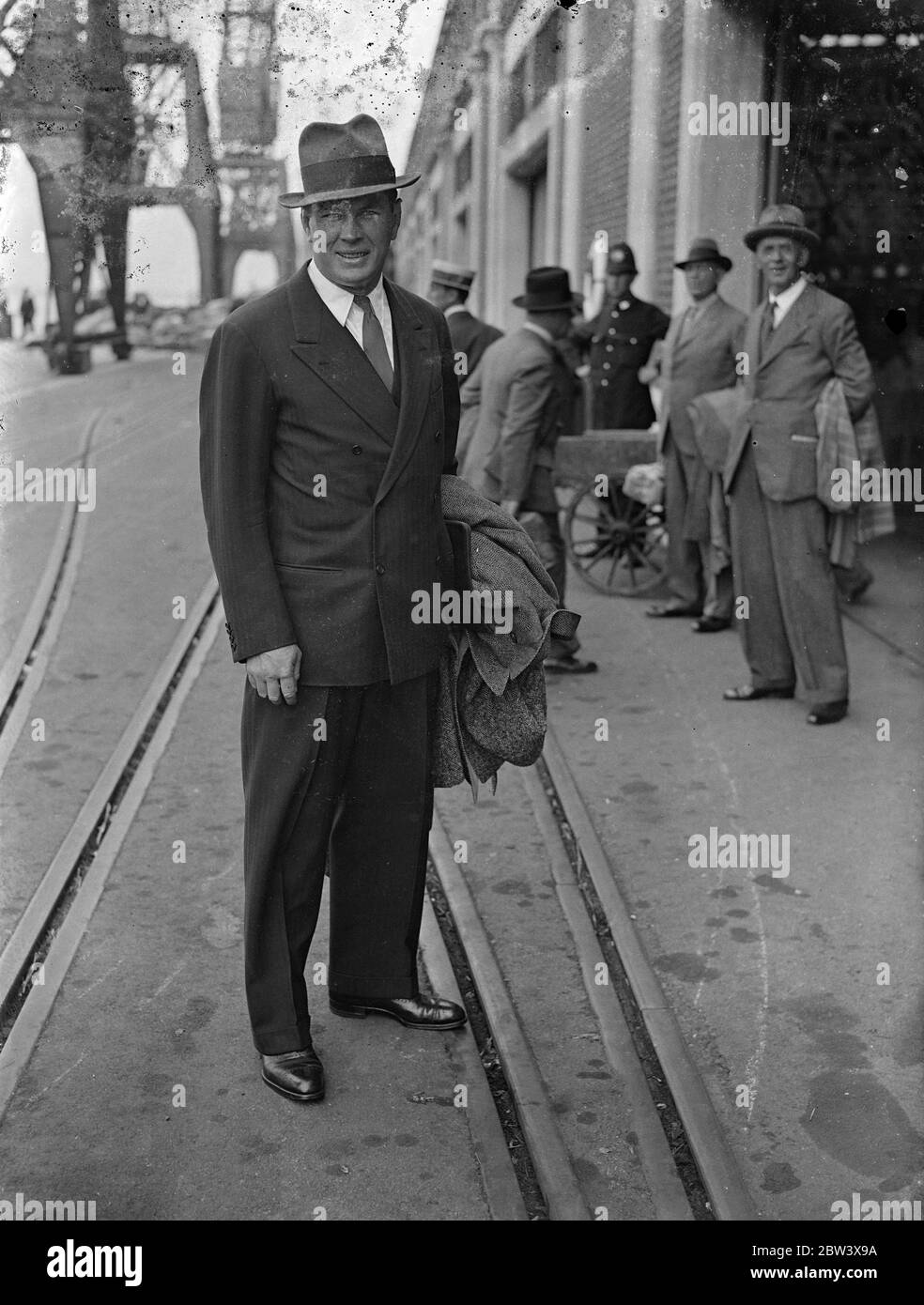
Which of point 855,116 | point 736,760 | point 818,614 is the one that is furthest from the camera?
point 855,116

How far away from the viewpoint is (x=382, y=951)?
12.6ft

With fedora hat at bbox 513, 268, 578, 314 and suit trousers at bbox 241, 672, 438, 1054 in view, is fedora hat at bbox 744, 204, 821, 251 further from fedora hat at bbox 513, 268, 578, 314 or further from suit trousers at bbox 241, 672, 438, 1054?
suit trousers at bbox 241, 672, 438, 1054

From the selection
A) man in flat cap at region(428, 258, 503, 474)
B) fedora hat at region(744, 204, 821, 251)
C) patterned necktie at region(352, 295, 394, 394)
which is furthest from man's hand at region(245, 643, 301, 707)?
man in flat cap at region(428, 258, 503, 474)

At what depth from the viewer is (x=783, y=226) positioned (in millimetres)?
6375

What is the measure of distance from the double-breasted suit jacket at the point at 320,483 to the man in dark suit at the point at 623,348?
22.9 feet

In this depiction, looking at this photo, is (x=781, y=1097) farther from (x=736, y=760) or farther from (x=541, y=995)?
(x=736, y=760)

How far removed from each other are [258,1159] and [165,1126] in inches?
10.5

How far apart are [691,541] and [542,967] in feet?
15.8

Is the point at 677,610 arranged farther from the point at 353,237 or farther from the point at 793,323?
the point at 353,237

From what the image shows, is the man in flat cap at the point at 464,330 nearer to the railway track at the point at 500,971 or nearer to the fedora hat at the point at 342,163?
the railway track at the point at 500,971

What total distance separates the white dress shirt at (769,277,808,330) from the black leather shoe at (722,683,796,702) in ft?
5.31

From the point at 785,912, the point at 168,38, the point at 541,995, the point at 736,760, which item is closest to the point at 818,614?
the point at 736,760

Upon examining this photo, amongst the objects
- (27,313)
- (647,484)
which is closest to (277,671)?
(27,313)

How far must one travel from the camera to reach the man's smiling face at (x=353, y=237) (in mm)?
3264
